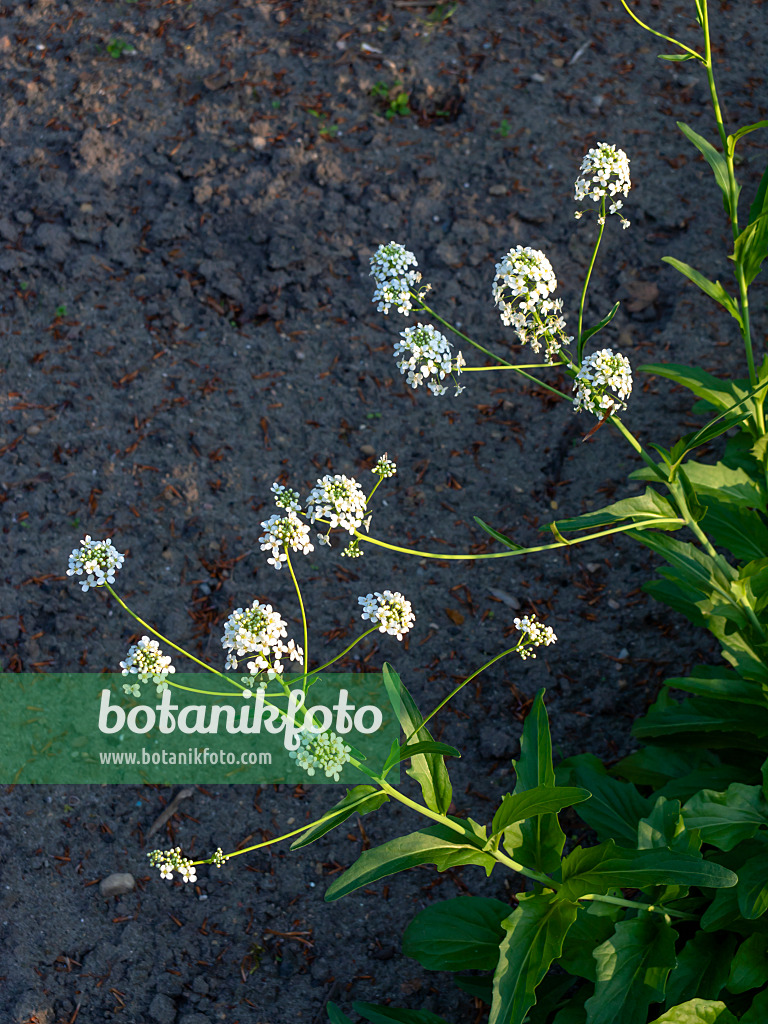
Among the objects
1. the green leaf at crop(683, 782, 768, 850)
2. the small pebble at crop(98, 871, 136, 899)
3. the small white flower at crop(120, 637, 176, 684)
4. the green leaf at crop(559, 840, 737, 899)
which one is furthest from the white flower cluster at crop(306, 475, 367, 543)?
the small pebble at crop(98, 871, 136, 899)

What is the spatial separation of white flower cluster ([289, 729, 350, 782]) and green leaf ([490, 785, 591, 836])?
1.92 ft

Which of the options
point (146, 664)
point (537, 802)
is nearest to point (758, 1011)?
point (537, 802)

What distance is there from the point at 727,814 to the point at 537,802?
94 centimetres

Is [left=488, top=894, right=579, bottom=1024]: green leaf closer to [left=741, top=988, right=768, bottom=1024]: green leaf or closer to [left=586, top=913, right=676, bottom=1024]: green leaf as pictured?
[left=586, top=913, right=676, bottom=1024]: green leaf

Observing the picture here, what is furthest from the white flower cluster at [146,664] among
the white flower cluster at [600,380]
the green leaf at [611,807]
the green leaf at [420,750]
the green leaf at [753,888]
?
the green leaf at [753,888]

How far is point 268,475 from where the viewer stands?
15.7 ft

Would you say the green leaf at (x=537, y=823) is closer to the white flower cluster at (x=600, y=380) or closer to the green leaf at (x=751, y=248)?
the white flower cluster at (x=600, y=380)

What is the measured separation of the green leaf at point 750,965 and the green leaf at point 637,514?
5.08 feet

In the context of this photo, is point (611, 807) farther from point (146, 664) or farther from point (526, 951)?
→ point (146, 664)

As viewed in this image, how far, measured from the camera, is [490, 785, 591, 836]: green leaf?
242 centimetres

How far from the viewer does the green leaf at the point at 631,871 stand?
8.08 ft

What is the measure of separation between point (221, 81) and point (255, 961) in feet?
18.3

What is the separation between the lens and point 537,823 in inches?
110

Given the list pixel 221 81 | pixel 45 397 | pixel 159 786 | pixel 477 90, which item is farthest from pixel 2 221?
pixel 159 786
